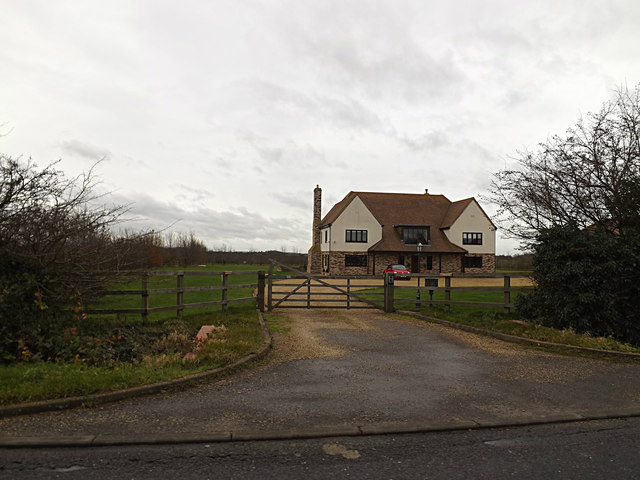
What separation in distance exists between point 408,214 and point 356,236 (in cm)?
753

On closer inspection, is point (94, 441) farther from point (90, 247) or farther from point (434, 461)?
point (90, 247)

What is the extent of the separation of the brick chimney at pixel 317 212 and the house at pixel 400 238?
0.12 meters

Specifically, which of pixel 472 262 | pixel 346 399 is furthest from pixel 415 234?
pixel 346 399

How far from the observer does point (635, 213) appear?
12414 mm

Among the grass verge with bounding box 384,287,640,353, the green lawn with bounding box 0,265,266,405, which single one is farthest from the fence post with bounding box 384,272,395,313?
the green lawn with bounding box 0,265,266,405

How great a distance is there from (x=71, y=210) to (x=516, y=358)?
8.97 m

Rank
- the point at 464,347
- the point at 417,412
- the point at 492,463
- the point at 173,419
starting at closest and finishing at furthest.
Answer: the point at 492,463
the point at 173,419
the point at 417,412
the point at 464,347

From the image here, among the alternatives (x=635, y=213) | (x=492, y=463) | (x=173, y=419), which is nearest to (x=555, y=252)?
(x=635, y=213)

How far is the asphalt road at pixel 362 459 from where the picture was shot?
3951 millimetres

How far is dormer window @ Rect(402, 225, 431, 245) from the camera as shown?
158ft

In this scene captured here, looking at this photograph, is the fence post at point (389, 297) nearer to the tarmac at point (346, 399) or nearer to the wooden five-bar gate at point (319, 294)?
the wooden five-bar gate at point (319, 294)

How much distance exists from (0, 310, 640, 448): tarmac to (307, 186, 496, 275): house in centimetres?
3753

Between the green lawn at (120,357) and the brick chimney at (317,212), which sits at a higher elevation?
the brick chimney at (317,212)

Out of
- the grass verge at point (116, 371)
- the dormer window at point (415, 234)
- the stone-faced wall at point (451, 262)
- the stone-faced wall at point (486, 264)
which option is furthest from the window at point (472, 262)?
the grass verge at point (116, 371)
